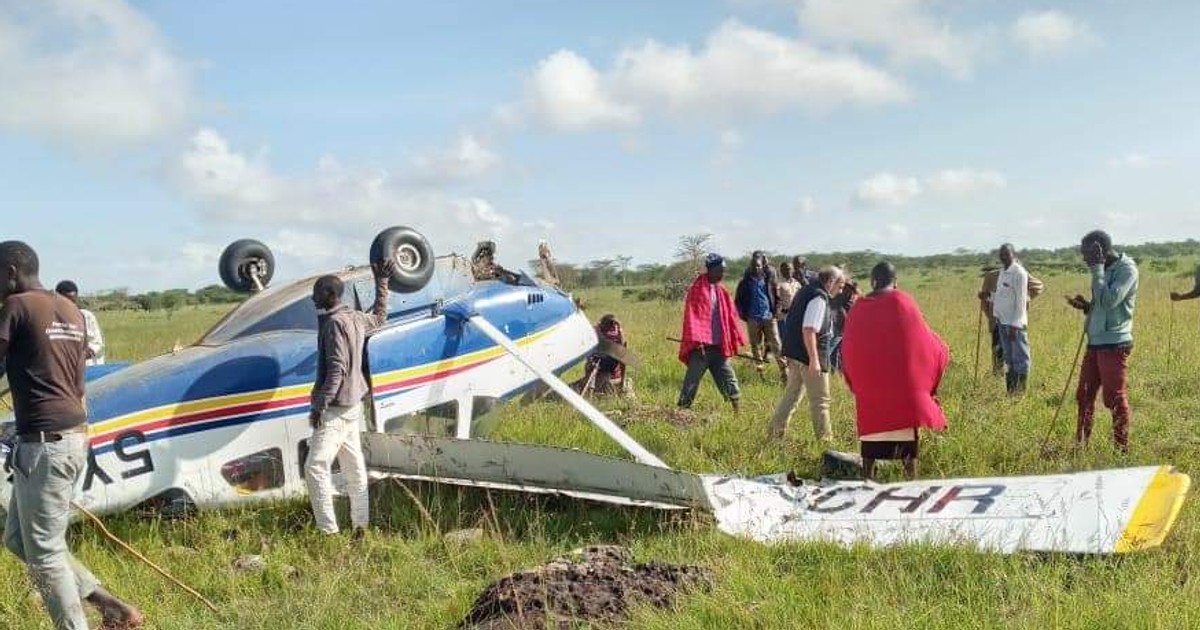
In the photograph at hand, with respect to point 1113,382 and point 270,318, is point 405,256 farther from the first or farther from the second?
point 1113,382

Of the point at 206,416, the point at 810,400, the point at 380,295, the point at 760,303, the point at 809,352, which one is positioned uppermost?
the point at 380,295

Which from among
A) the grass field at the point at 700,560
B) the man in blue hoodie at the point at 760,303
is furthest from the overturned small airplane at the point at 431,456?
the man in blue hoodie at the point at 760,303

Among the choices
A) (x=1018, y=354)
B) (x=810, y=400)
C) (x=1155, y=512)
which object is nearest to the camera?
(x=1155, y=512)

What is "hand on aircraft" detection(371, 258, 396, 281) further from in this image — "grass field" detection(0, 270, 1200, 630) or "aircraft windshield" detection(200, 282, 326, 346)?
"grass field" detection(0, 270, 1200, 630)

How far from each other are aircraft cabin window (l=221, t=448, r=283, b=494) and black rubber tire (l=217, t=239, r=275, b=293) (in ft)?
7.03

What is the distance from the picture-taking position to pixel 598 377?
11141mm

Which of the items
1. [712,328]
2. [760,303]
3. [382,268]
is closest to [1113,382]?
[712,328]

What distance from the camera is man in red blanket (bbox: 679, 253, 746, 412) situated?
934cm

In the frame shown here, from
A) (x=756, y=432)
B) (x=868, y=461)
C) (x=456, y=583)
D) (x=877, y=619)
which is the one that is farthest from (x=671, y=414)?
(x=877, y=619)

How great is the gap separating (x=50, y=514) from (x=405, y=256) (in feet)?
10.2

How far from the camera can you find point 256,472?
6.25 m

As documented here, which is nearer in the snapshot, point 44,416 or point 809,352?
point 44,416

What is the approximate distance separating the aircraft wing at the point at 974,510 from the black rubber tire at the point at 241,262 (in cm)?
451

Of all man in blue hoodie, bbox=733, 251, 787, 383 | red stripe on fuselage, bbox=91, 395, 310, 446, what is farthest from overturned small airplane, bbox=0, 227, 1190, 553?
man in blue hoodie, bbox=733, 251, 787, 383
